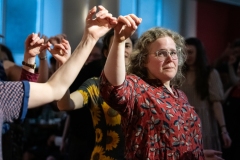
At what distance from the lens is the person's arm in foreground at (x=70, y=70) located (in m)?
1.18

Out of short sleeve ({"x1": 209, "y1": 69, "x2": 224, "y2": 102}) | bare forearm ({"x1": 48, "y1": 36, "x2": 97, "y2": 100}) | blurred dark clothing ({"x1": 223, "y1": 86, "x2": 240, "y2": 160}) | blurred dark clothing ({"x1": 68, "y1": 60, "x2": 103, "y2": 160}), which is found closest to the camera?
bare forearm ({"x1": 48, "y1": 36, "x2": 97, "y2": 100})

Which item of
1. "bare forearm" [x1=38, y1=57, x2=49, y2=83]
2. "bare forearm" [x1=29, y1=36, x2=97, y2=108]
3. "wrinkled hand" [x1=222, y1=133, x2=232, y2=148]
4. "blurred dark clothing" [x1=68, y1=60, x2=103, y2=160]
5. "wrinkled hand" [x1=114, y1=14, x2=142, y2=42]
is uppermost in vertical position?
"wrinkled hand" [x1=114, y1=14, x2=142, y2=42]

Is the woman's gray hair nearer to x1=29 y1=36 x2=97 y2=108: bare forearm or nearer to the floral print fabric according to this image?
the floral print fabric

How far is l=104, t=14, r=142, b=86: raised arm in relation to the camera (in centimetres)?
137

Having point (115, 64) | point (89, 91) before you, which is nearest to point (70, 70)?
point (115, 64)

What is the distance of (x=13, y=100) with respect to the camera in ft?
3.72

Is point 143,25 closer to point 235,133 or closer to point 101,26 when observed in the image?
point 235,133

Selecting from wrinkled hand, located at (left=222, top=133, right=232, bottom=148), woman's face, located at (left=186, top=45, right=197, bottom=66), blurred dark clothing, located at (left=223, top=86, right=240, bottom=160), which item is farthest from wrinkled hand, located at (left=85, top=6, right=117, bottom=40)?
blurred dark clothing, located at (left=223, top=86, right=240, bottom=160)

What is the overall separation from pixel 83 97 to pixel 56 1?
1.68m

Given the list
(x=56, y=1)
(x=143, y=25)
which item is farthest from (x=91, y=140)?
(x=143, y=25)

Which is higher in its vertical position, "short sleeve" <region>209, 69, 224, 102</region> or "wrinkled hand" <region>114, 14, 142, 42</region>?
"wrinkled hand" <region>114, 14, 142, 42</region>

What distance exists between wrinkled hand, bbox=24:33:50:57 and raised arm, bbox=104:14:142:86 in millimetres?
378

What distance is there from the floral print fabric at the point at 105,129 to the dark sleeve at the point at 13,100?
2.53 feet

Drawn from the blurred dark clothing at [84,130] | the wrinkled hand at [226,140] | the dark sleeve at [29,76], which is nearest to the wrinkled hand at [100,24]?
the dark sleeve at [29,76]
